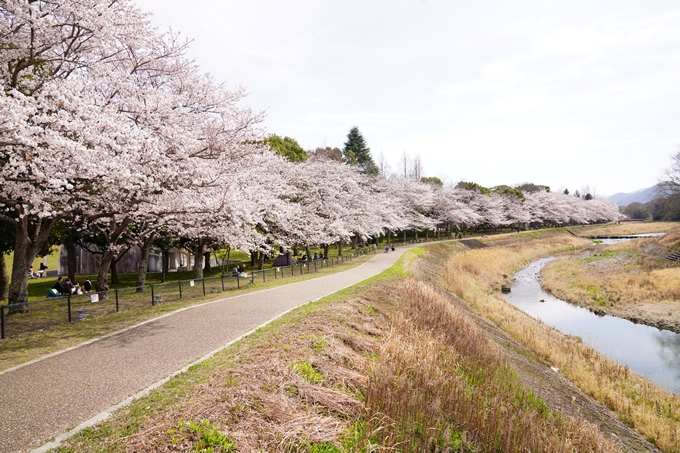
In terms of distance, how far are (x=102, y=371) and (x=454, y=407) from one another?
7.00 meters

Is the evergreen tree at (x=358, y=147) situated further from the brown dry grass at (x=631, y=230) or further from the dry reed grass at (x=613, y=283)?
the brown dry grass at (x=631, y=230)

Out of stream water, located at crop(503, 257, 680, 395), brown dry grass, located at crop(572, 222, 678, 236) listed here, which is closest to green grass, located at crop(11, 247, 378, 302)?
stream water, located at crop(503, 257, 680, 395)

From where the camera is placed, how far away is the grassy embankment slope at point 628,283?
2188 cm

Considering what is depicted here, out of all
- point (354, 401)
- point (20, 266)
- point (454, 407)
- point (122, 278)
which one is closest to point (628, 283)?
point (454, 407)

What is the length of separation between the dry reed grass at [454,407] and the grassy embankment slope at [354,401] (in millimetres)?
26

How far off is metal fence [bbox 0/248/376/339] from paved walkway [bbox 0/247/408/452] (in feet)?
9.49

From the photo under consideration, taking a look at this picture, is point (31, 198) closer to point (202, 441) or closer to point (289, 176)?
point (202, 441)

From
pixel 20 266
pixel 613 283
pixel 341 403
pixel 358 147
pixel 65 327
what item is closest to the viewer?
pixel 341 403

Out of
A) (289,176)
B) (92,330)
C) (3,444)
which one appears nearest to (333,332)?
(3,444)

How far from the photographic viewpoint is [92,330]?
36.1 ft

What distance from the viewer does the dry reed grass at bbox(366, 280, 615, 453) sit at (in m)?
6.74

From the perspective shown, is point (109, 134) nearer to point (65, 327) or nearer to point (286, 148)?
point (65, 327)

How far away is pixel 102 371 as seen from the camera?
7.53 meters

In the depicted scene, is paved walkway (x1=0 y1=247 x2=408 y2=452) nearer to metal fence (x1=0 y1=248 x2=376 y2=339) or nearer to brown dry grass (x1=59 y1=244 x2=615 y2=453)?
brown dry grass (x1=59 y1=244 x2=615 y2=453)
